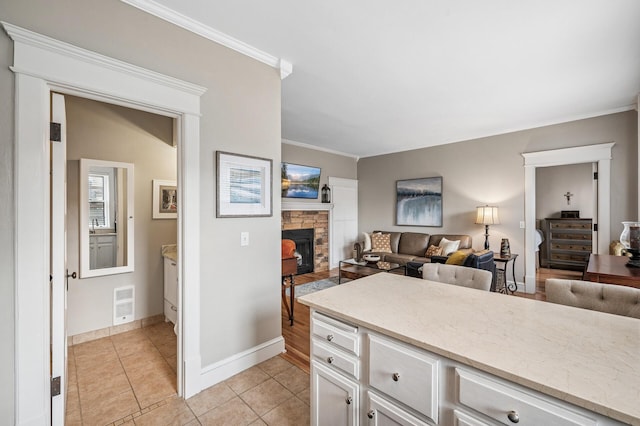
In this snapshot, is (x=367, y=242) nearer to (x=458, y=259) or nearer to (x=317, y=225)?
(x=317, y=225)

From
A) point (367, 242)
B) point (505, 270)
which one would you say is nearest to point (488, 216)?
point (505, 270)

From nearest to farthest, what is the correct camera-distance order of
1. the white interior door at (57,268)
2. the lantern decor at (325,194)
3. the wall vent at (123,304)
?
the white interior door at (57,268) < the wall vent at (123,304) < the lantern decor at (325,194)

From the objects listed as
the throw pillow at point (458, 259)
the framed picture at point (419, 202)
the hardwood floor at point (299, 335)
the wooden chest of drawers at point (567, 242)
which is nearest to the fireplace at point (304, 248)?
the hardwood floor at point (299, 335)

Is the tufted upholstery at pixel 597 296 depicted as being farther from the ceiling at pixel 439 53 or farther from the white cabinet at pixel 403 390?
the ceiling at pixel 439 53

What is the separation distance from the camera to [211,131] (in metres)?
2.07

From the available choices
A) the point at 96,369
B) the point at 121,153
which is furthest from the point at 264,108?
the point at 96,369

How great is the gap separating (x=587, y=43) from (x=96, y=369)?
4783 mm

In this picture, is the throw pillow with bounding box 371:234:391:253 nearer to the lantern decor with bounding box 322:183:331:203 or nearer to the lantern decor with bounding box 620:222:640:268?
the lantern decor with bounding box 322:183:331:203

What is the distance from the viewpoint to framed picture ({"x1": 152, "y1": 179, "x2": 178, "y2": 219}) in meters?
3.19

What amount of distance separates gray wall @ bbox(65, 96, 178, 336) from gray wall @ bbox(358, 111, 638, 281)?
445 centimetres

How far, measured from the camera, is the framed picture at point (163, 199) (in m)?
3.19

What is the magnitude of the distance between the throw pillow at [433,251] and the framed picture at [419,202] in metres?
0.56

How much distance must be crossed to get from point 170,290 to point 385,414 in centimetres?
267

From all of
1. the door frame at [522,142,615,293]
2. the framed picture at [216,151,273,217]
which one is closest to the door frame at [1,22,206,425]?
the framed picture at [216,151,273,217]
